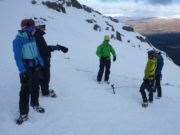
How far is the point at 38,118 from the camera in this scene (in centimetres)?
984

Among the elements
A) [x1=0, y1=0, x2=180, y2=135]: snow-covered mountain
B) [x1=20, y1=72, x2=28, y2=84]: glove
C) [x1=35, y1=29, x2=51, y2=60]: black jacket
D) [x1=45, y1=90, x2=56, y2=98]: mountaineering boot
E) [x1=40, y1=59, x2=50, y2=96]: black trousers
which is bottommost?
[x1=0, y1=0, x2=180, y2=135]: snow-covered mountain

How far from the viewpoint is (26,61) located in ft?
31.0

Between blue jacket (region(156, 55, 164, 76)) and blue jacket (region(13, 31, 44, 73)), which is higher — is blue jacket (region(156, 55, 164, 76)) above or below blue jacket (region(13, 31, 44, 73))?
below

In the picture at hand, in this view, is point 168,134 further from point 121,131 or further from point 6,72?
point 6,72

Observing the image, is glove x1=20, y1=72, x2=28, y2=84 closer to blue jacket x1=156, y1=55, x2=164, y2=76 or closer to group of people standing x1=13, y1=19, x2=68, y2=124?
group of people standing x1=13, y1=19, x2=68, y2=124

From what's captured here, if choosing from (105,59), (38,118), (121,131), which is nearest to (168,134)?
(121,131)

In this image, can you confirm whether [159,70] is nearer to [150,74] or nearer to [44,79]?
[150,74]

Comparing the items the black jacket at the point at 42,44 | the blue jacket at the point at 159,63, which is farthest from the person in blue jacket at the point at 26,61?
the blue jacket at the point at 159,63

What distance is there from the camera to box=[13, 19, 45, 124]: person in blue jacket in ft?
29.9

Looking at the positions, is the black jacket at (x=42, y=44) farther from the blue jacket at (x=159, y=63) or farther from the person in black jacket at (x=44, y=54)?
the blue jacket at (x=159, y=63)

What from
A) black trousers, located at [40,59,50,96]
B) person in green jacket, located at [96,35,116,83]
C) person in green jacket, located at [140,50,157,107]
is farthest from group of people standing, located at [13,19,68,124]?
person in green jacket, located at [96,35,116,83]

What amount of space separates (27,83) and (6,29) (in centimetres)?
1547

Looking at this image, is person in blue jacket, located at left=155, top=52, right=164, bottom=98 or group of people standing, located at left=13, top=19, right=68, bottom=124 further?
person in blue jacket, located at left=155, top=52, right=164, bottom=98

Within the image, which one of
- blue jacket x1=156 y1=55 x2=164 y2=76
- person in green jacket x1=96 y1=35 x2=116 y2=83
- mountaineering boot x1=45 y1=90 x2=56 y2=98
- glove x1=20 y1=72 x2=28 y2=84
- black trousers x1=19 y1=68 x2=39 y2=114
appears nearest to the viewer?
glove x1=20 y1=72 x2=28 y2=84
